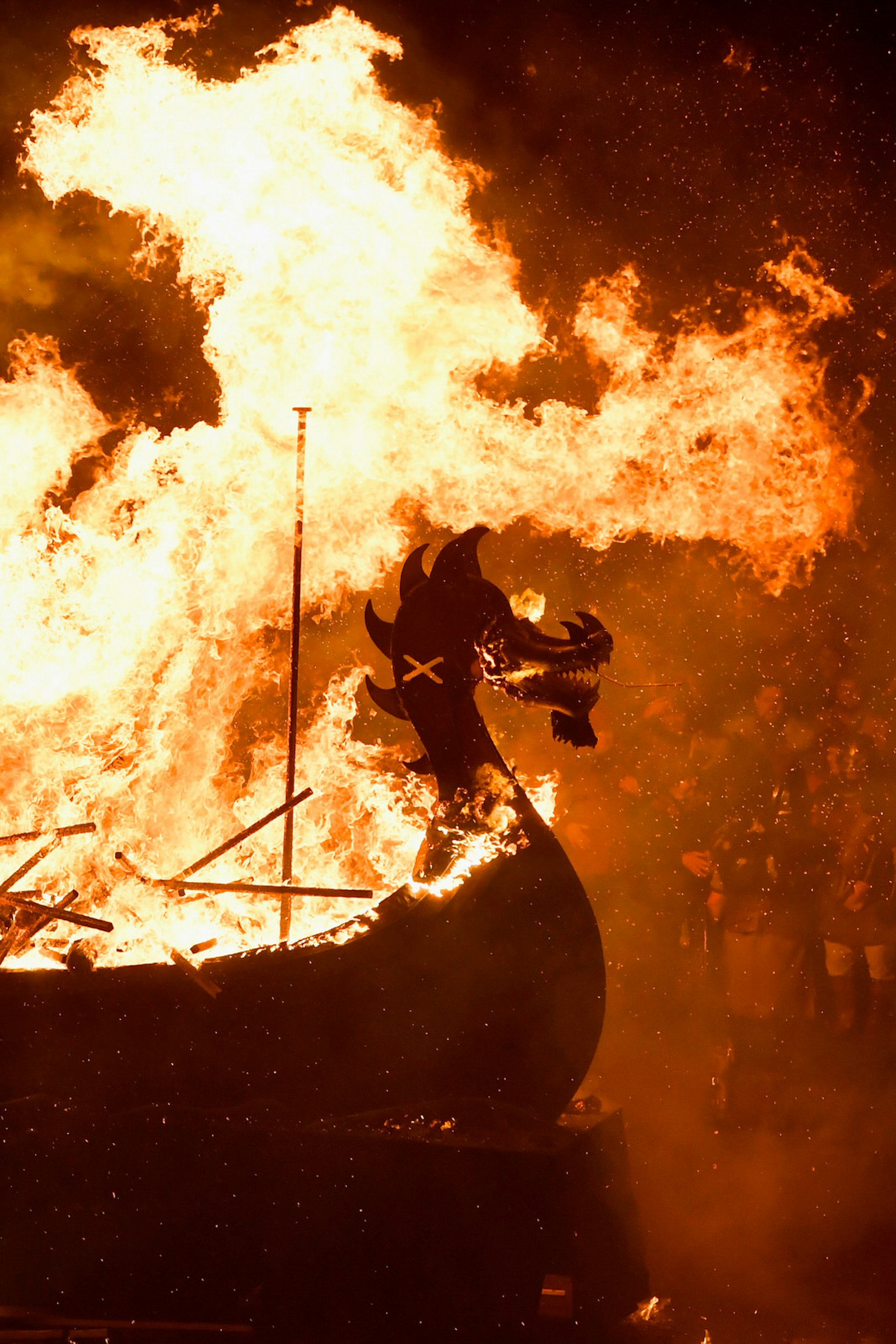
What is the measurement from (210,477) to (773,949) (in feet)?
14.5

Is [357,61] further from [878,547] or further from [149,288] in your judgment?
[878,547]

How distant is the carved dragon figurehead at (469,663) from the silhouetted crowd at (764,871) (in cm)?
289

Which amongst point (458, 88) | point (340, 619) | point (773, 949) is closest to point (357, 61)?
point (458, 88)

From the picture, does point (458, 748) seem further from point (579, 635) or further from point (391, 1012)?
point (391, 1012)

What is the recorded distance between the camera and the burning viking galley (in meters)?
3.63

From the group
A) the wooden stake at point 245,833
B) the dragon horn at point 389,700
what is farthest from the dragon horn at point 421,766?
the wooden stake at point 245,833

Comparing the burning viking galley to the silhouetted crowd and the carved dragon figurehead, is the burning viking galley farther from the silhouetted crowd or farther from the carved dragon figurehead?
the silhouetted crowd

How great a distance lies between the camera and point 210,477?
6.03 m

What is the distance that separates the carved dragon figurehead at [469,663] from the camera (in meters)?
3.65

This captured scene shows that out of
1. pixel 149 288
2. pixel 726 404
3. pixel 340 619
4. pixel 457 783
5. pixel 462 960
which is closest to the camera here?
pixel 462 960

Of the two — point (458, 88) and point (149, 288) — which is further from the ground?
point (458, 88)

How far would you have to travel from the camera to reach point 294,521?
586 cm

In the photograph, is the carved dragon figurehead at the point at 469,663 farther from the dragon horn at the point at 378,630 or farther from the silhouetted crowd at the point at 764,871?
the silhouetted crowd at the point at 764,871

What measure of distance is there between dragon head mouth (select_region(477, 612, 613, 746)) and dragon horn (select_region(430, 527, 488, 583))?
22 cm
